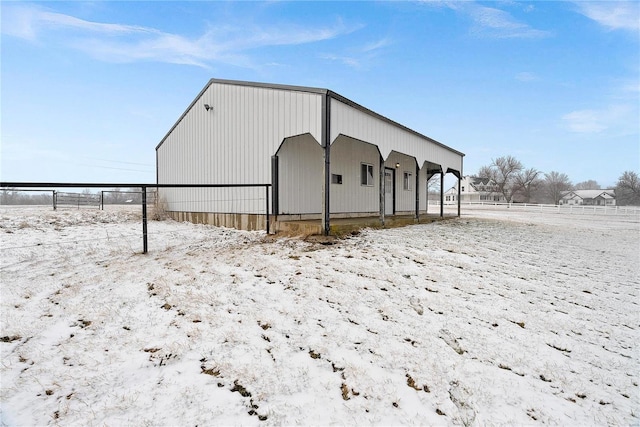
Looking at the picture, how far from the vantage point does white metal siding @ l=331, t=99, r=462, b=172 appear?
722cm

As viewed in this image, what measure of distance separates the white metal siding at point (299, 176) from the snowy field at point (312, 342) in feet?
12.4

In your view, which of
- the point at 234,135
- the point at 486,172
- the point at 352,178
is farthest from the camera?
the point at 486,172

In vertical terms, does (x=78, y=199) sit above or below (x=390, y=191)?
below

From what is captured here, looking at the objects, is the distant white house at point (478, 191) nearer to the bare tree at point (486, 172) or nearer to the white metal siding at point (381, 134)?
the bare tree at point (486, 172)

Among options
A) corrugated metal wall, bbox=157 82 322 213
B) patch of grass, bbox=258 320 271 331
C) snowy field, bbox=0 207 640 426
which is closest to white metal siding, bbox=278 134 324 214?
corrugated metal wall, bbox=157 82 322 213

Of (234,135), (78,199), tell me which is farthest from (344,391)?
(78,199)

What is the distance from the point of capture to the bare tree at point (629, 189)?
185ft

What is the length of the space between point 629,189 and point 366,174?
253ft

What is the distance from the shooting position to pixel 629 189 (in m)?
58.8

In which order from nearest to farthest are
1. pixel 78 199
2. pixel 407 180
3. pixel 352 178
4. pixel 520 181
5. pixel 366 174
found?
pixel 352 178
pixel 366 174
pixel 407 180
pixel 78 199
pixel 520 181

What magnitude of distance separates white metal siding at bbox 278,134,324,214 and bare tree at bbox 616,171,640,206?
76.3 m

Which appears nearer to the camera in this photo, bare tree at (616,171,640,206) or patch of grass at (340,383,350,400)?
patch of grass at (340,383,350,400)

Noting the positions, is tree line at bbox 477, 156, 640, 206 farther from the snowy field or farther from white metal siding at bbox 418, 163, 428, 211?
the snowy field

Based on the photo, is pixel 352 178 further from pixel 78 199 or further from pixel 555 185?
pixel 555 185
